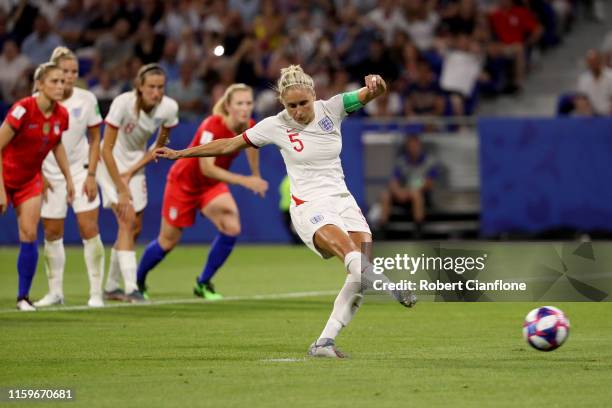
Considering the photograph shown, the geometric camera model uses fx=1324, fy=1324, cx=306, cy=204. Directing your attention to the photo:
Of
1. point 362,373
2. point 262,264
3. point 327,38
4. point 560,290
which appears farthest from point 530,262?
point 327,38

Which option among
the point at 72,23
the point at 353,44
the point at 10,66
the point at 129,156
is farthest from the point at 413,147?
the point at 129,156

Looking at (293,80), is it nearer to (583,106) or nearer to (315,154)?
(315,154)

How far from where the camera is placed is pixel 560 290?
494 inches

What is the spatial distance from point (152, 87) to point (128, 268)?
191 cm

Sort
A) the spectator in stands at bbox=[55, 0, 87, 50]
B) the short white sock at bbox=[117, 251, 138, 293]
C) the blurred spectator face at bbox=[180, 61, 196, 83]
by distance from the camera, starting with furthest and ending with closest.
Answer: the spectator in stands at bbox=[55, 0, 87, 50] → the blurred spectator face at bbox=[180, 61, 196, 83] → the short white sock at bbox=[117, 251, 138, 293]

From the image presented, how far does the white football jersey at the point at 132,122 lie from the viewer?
13.7m

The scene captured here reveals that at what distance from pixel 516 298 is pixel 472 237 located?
9774mm

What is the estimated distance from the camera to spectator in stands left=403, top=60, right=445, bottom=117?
900 inches

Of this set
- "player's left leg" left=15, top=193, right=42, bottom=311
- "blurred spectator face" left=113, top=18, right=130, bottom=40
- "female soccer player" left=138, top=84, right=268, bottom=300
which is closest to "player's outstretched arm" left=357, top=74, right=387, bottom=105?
"female soccer player" left=138, top=84, right=268, bottom=300

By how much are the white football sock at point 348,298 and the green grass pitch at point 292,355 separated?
290 millimetres

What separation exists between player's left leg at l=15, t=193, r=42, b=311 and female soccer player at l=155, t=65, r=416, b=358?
3.45m

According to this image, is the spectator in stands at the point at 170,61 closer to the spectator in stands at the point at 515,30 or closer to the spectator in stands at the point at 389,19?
the spectator in stands at the point at 389,19

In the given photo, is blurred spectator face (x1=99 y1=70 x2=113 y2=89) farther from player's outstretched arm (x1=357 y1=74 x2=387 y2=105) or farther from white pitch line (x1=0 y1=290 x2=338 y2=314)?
player's outstretched arm (x1=357 y1=74 x2=387 y2=105)

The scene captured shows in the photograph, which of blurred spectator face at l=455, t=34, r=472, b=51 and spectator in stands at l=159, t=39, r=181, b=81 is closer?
blurred spectator face at l=455, t=34, r=472, b=51
